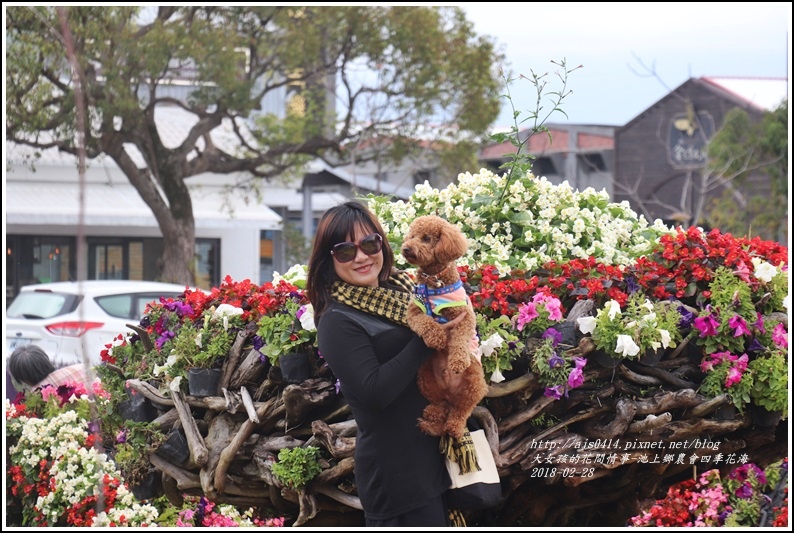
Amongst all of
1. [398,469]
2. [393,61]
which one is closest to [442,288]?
[398,469]

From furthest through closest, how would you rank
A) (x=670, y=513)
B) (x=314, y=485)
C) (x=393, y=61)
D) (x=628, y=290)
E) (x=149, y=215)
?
(x=149, y=215) < (x=393, y=61) < (x=670, y=513) < (x=628, y=290) < (x=314, y=485)

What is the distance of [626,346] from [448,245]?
3.26ft

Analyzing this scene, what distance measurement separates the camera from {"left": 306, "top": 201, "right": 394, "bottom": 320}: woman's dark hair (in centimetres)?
288

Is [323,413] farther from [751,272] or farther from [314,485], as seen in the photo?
[751,272]

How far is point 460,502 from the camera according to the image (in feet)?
9.37

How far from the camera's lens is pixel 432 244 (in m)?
2.72

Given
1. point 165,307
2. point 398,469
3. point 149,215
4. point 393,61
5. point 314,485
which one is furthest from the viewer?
point 149,215

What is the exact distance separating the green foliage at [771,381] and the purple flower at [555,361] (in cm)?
74

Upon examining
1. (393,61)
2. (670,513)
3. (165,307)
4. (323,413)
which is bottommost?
(670,513)

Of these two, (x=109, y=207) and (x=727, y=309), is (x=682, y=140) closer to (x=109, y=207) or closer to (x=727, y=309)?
(x=109, y=207)

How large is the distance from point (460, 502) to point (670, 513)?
1952 millimetres

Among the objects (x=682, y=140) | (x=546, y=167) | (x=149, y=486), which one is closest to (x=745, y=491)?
(x=149, y=486)

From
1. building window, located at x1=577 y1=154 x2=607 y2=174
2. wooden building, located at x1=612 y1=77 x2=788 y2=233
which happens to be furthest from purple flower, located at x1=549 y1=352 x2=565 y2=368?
building window, located at x1=577 y1=154 x2=607 y2=174

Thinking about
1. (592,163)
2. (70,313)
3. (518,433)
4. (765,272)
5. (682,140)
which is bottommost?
(70,313)
